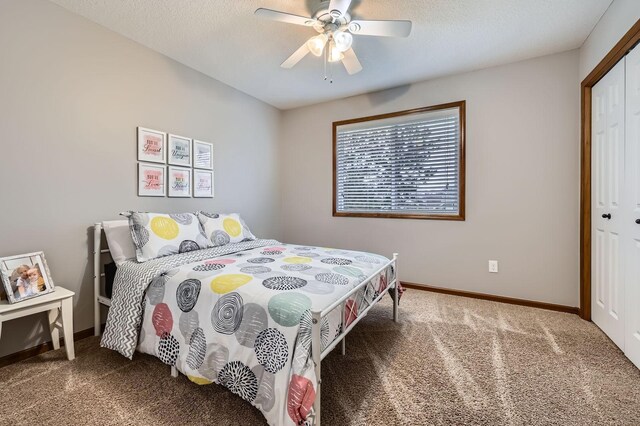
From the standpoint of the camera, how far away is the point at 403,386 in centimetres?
170

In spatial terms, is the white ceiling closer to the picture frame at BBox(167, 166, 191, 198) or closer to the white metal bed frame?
the picture frame at BBox(167, 166, 191, 198)

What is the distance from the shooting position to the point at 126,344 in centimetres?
190

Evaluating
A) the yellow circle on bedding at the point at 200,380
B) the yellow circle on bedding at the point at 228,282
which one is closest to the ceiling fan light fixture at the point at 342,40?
A: the yellow circle on bedding at the point at 228,282

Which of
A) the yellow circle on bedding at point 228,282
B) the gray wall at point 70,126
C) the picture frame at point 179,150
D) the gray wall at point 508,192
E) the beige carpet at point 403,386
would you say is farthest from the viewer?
the picture frame at point 179,150

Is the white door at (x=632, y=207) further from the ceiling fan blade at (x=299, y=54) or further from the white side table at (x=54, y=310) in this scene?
the white side table at (x=54, y=310)

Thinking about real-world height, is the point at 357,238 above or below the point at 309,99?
below

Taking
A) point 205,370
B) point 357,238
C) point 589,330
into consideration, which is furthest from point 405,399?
point 357,238

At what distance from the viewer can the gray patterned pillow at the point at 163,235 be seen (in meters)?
2.21

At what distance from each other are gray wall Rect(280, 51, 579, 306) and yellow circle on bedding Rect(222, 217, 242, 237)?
1.72 m

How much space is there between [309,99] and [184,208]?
2188 millimetres

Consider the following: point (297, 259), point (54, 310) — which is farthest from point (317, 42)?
point (54, 310)

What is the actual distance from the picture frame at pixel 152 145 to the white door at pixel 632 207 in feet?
12.1

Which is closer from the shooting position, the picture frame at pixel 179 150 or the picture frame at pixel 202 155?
the picture frame at pixel 179 150

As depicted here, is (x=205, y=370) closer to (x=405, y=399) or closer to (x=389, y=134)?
(x=405, y=399)
